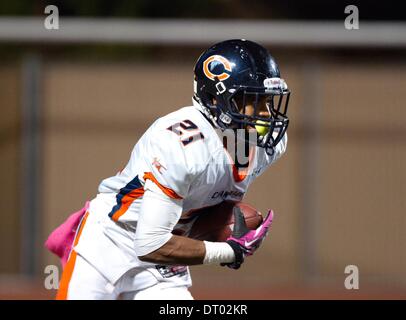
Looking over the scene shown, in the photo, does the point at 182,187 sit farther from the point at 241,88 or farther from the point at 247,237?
the point at 241,88

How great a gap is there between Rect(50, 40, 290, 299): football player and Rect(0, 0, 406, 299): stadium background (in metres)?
4.36

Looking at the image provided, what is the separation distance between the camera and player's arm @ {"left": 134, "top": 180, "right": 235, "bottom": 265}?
3564mm

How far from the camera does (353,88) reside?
8562 millimetres

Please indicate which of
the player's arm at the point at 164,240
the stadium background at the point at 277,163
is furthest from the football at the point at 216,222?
the stadium background at the point at 277,163

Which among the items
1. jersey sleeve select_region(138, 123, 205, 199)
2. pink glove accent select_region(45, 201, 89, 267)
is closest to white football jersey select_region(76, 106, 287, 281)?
jersey sleeve select_region(138, 123, 205, 199)

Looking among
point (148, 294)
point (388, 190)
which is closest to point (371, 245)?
point (388, 190)

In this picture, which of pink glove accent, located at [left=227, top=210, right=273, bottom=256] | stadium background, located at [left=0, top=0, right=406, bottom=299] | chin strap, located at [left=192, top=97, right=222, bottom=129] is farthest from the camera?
stadium background, located at [left=0, top=0, right=406, bottom=299]

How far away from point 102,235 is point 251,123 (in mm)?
769

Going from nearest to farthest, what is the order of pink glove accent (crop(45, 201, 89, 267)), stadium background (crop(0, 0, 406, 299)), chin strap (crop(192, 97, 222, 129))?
1. chin strap (crop(192, 97, 222, 129))
2. pink glove accent (crop(45, 201, 89, 267))
3. stadium background (crop(0, 0, 406, 299))

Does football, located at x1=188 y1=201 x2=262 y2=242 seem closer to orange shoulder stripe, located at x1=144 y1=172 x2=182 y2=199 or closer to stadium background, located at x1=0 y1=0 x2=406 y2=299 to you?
orange shoulder stripe, located at x1=144 y1=172 x2=182 y2=199

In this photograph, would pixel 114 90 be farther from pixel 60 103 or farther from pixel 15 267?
pixel 15 267

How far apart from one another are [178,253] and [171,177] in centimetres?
29

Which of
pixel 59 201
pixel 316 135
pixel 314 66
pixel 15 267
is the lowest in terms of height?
pixel 15 267

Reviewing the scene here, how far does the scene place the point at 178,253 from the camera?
3.62 m
